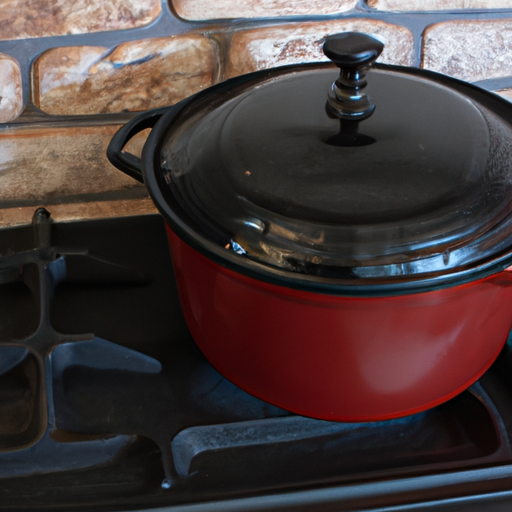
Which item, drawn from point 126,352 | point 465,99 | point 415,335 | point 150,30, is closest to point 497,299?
point 415,335

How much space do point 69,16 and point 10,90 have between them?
130 mm

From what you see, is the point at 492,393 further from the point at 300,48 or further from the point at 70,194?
the point at 70,194

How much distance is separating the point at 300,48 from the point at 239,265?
453 mm

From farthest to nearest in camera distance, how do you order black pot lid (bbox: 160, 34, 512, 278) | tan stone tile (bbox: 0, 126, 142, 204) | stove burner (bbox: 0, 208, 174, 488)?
1. tan stone tile (bbox: 0, 126, 142, 204)
2. stove burner (bbox: 0, 208, 174, 488)
3. black pot lid (bbox: 160, 34, 512, 278)

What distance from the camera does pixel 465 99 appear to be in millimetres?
562

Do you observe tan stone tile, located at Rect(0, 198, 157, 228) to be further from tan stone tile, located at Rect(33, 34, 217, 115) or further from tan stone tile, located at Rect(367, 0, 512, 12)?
Result: tan stone tile, located at Rect(367, 0, 512, 12)

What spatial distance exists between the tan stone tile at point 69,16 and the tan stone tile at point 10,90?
0.11 feet

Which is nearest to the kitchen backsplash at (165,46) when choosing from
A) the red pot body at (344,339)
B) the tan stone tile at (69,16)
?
the tan stone tile at (69,16)

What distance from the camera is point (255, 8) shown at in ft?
2.44

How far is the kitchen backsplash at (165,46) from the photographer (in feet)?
2.36

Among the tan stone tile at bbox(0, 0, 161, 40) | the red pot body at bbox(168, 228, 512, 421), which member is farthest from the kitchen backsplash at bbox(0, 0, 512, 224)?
the red pot body at bbox(168, 228, 512, 421)

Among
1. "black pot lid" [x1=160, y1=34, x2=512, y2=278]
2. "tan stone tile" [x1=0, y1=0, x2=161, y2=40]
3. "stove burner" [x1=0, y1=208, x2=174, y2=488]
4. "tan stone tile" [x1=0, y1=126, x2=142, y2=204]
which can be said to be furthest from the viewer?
"tan stone tile" [x1=0, y1=126, x2=142, y2=204]

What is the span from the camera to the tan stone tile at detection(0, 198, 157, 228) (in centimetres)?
84

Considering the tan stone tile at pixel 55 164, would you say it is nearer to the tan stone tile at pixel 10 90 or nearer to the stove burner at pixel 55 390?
the tan stone tile at pixel 10 90
